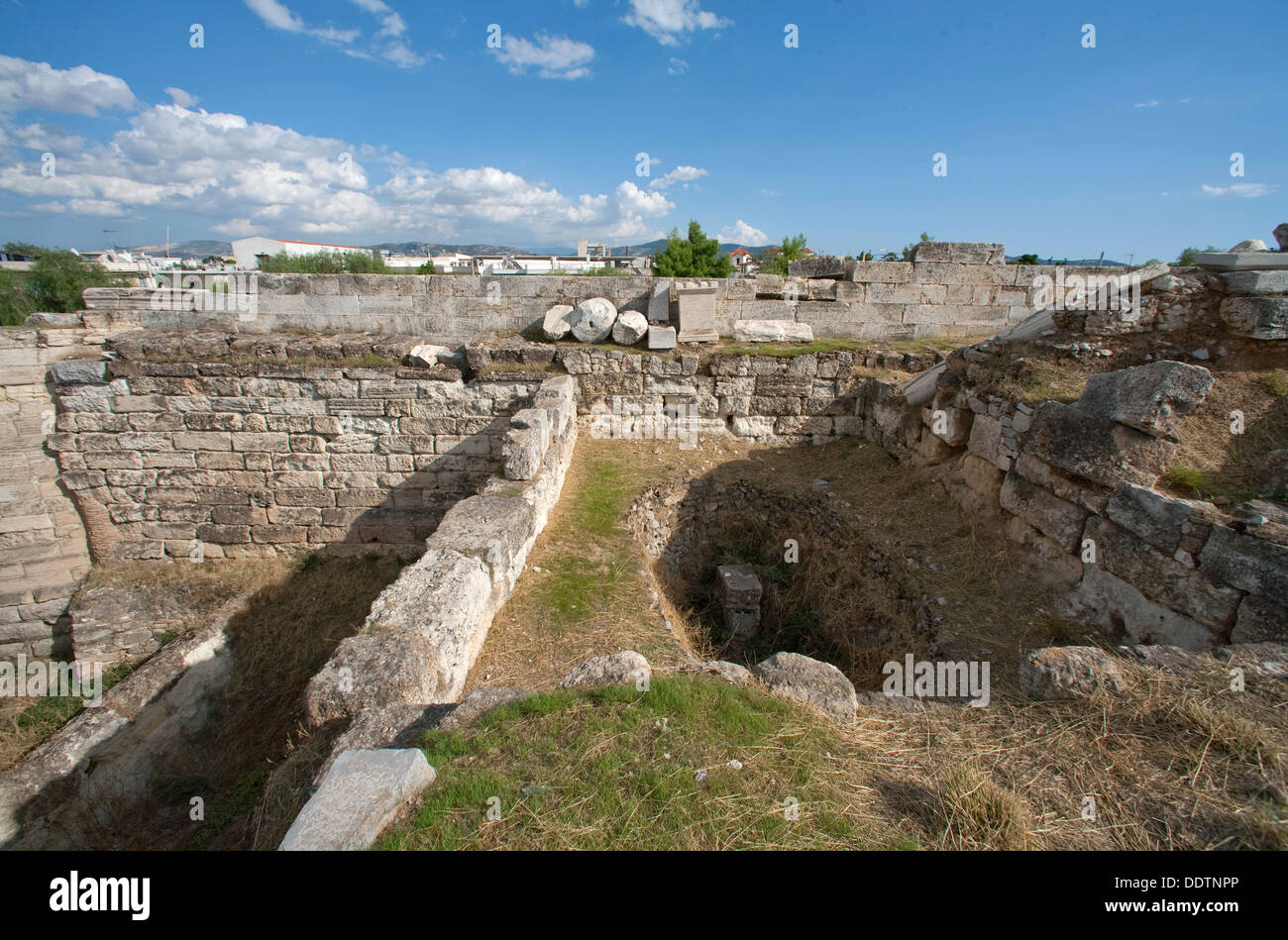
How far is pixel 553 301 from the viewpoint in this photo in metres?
8.72

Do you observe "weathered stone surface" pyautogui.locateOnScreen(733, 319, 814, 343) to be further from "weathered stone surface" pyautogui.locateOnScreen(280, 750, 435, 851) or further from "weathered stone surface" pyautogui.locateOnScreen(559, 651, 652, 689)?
"weathered stone surface" pyautogui.locateOnScreen(280, 750, 435, 851)

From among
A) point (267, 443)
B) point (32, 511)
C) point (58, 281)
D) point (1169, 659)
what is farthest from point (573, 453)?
point (58, 281)

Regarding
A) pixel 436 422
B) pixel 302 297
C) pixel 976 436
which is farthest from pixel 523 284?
pixel 976 436

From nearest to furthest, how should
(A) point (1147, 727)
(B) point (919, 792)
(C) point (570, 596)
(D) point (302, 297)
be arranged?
1. (B) point (919, 792)
2. (A) point (1147, 727)
3. (C) point (570, 596)
4. (D) point (302, 297)

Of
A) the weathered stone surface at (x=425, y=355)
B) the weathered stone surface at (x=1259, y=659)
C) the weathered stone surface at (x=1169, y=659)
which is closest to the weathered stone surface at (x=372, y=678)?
the weathered stone surface at (x=1169, y=659)

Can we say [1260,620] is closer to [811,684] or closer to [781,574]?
[811,684]

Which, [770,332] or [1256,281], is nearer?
[1256,281]

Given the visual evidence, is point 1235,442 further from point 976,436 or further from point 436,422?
point 436,422

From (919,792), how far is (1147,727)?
1273mm

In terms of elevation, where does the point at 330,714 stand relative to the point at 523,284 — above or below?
below

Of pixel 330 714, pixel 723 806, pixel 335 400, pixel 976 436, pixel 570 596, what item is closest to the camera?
pixel 723 806

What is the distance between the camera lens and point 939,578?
17.3ft

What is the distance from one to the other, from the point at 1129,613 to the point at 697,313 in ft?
19.4
